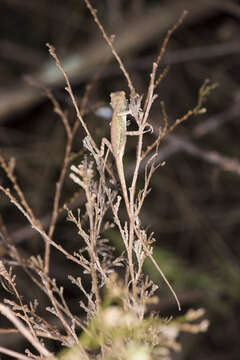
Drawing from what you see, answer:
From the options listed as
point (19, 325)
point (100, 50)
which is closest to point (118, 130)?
point (19, 325)

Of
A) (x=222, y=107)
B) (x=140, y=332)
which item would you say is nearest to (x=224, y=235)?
(x=222, y=107)

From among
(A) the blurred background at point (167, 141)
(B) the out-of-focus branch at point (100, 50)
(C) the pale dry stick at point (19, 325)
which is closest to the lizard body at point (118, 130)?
(C) the pale dry stick at point (19, 325)

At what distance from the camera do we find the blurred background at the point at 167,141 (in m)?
1.66

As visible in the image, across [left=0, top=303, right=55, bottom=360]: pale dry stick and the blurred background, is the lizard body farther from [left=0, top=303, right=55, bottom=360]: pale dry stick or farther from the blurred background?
the blurred background

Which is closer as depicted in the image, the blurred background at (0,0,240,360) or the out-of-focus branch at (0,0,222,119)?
the blurred background at (0,0,240,360)

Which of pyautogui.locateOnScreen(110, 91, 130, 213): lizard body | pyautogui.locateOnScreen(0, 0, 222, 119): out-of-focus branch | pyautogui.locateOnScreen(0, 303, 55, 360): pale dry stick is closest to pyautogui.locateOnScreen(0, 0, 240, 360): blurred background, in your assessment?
pyautogui.locateOnScreen(0, 0, 222, 119): out-of-focus branch

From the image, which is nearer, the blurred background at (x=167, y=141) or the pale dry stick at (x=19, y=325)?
the pale dry stick at (x=19, y=325)

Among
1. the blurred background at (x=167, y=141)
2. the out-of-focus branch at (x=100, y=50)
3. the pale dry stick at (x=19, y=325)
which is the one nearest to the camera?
the pale dry stick at (x=19, y=325)

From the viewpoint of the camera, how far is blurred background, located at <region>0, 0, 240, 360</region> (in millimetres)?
1657

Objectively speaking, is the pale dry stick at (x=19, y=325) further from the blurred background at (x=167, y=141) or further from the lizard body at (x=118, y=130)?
the blurred background at (x=167, y=141)

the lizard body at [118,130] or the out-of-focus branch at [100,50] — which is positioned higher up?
the out-of-focus branch at [100,50]

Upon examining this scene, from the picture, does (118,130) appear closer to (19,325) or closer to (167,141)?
(19,325)

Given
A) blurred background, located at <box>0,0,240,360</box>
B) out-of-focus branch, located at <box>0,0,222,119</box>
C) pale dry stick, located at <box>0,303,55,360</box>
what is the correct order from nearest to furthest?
pale dry stick, located at <box>0,303,55,360</box> < blurred background, located at <box>0,0,240,360</box> < out-of-focus branch, located at <box>0,0,222,119</box>

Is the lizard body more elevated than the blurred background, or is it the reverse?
the blurred background
